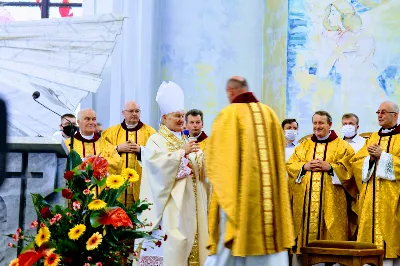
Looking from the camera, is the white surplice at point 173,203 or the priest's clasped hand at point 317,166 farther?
the priest's clasped hand at point 317,166

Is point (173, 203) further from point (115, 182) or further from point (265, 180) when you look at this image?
point (115, 182)

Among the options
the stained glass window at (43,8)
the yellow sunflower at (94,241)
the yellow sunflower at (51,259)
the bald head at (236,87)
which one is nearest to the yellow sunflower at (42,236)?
the yellow sunflower at (51,259)

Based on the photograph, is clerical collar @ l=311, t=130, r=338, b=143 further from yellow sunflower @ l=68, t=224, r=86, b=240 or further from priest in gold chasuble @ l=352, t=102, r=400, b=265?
yellow sunflower @ l=68, t=224, r=86, b=240

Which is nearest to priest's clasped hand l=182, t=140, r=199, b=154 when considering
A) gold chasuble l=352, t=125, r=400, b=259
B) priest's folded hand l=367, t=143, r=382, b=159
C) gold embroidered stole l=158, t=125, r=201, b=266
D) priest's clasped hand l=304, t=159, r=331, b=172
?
gold embroidered stole l=158, t=125, r=201, b=266

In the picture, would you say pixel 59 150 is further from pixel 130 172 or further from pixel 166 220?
pixel 166 220

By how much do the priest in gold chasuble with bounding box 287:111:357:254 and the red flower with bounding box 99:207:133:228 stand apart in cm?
444

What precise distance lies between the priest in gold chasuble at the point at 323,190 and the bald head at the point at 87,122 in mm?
2259

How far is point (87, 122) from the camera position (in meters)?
7.50

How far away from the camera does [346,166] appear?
7.57 metres

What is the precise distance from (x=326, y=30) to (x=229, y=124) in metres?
5.94

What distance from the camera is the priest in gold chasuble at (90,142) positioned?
24.2 feet

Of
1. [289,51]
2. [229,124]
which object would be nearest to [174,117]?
[229,124]

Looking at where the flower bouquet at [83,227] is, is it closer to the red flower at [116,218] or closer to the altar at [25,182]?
the red flower at [116,218]

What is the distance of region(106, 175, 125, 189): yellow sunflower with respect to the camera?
365 cm
